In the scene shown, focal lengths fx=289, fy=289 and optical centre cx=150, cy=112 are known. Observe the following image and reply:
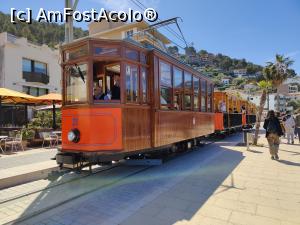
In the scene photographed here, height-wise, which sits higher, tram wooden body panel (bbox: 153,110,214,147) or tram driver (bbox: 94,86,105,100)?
tram driver (bbox: 94,86,105,100)

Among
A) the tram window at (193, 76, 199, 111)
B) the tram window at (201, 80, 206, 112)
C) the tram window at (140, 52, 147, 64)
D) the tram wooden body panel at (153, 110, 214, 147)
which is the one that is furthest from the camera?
the tram window at (201, 80, 206, 112)

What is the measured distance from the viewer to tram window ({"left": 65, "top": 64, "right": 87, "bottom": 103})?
260 inches

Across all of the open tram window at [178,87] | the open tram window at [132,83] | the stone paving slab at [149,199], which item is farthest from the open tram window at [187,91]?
the open tram window at [132,83]

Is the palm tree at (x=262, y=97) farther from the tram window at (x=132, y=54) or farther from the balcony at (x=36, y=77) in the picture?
the balcony at (x=36, y=77)

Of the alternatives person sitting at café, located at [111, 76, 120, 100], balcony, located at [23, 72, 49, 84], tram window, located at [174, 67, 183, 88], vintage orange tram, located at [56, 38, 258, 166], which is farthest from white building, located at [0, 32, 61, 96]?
person sitting at café, located at [111, 76, 120, 100]

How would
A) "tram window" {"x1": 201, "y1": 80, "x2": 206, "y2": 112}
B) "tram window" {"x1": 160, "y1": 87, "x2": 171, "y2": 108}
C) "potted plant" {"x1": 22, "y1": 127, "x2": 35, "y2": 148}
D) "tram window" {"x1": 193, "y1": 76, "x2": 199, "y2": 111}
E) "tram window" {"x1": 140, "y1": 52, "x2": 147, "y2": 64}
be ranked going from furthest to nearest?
"potted plant" {"x1": 22, "y1": 127, "x2": 35, "y2": 148} → "tram window" {"x1": 201, "y1": 80, "x2": 206, "y2": 112} → "tram window" {"x1": 193, "y1": 76, "x2": 199, "y2": 111} → "tram window" {"x1": 160, "y1": 87, "x2": 171, "y2": 108} → "tram window" {"x1": 140, "y1": 52, "x2": 147, "y2": 64}

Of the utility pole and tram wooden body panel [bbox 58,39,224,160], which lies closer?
tram wooden body panel [bbox 58,39,224,160]

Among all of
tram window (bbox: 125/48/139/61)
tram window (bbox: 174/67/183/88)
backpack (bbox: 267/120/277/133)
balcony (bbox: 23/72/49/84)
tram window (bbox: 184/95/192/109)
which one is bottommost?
backpack (bbox: 267/120/277/133)

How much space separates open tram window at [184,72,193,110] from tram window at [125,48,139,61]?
9.80 feet

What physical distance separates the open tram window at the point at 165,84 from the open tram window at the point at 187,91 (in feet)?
4.23

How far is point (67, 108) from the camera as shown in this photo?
6.82 m

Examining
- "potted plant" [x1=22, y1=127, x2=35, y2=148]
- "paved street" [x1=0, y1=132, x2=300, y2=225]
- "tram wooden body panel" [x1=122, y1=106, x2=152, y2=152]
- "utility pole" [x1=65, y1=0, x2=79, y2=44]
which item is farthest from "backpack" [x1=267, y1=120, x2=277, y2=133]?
"potted plant" [x1=22, y1=127, x2=35, y2=148]

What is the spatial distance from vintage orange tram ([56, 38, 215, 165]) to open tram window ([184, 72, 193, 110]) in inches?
61.6

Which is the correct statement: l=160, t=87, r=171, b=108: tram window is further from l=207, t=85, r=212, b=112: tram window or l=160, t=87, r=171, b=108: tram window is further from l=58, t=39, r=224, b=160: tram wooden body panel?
l=207, t=85, r=212, b=112: tram window
